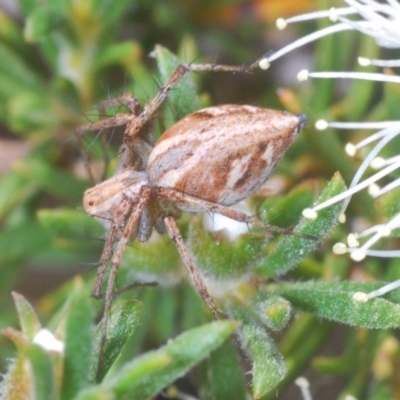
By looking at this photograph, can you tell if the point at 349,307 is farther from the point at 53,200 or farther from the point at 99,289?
the point at 53,200

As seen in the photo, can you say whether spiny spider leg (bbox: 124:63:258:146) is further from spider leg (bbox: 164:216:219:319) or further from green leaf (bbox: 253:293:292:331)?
green leaf (bbox: 253:293:292:331)

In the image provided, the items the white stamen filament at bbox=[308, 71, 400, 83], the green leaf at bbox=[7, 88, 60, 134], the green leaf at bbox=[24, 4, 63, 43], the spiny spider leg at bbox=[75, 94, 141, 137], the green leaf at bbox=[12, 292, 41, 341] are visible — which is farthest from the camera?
the green leaf at bbox=[7, 88, 60, 134]

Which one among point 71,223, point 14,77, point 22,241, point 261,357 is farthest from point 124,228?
point 14,77

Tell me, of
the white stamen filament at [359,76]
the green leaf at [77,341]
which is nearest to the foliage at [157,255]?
the green leaf at [77,341]

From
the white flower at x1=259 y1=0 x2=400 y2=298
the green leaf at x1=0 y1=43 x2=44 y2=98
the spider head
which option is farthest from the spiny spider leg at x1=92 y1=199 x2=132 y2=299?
the green leaf at x1=0 y1=43 x2=44 y2=98

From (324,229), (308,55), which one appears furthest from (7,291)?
(308,55)

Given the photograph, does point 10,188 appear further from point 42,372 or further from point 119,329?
point 42,372

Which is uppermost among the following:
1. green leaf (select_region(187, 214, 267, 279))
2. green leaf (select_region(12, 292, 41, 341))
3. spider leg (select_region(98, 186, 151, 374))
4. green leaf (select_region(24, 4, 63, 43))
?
green leaf (select_region(24, 4, 63, 43))

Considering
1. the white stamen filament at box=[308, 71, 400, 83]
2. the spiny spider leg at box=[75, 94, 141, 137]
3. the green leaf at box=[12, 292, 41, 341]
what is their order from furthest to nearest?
1. the spiny spider leg at box=[75, 94, 141, 137]
2. the white stamen filament at box=[308, 71, 400, 83]
3. the green leaf at box=[12, 292, 41, 341]
